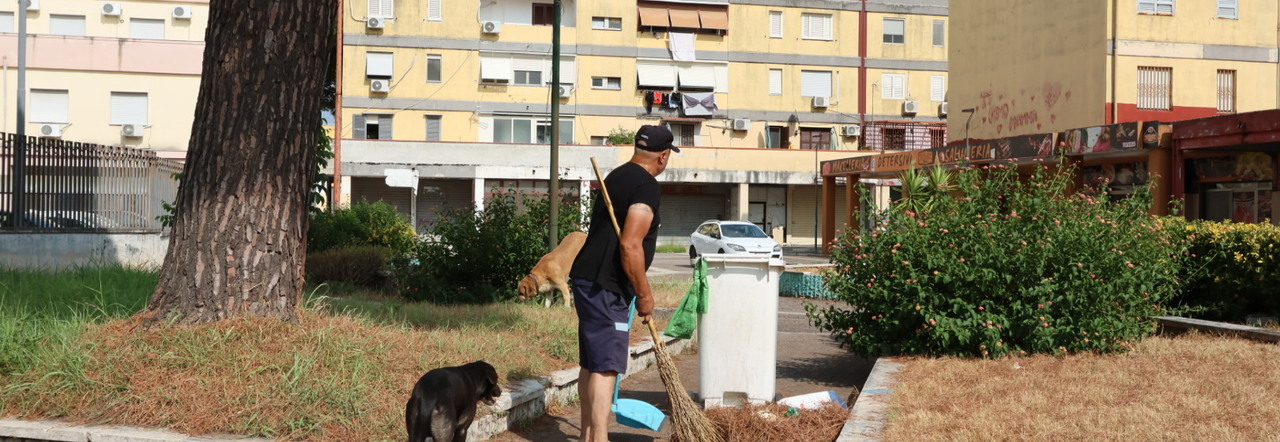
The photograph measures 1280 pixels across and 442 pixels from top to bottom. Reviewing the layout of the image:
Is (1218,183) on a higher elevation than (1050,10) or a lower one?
lower

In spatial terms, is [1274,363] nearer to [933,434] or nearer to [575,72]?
[933,434]

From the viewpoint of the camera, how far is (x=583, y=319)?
5668 millimetres

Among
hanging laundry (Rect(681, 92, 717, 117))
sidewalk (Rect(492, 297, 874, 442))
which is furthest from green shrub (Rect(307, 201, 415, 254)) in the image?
hanging laundry (Rect(681, 92, 717, 117))

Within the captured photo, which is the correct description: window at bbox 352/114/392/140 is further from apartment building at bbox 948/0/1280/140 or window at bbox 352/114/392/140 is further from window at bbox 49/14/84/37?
apartment building at bbox 948/0/1280/140

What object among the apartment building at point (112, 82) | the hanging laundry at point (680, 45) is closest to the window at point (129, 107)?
the apartment building at point (112, 82)

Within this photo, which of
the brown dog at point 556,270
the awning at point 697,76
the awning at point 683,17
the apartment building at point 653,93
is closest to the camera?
the brown dog at point 556,270

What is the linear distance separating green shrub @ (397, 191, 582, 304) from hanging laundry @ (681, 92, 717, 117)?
32.6 meters

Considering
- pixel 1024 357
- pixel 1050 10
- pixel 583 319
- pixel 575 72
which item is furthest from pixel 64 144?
pixel 575 72

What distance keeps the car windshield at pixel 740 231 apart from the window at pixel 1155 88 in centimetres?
1004

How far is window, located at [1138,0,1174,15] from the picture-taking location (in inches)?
1040

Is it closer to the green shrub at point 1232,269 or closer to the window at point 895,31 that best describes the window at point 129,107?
the window at point 895,31

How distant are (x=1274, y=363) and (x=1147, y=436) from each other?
3140mm

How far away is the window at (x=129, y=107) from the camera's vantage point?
1406 inches

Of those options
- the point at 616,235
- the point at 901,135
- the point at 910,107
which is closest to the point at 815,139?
the point at 901,135
